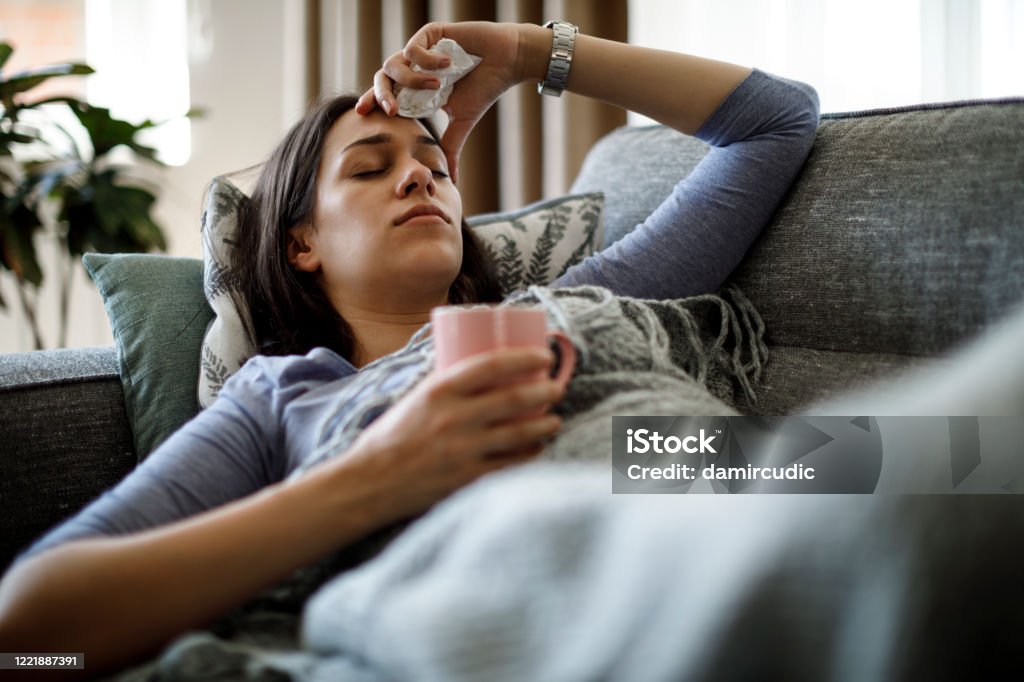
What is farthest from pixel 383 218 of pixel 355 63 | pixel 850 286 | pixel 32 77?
pixel 32 77

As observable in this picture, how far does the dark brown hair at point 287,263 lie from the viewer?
1143 mm

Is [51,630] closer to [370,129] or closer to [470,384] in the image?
[470,384]

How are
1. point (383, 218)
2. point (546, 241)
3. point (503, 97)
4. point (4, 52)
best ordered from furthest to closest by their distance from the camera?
point (503, 97) → point (4, 52) → point (546, 241) → point (383, 218)

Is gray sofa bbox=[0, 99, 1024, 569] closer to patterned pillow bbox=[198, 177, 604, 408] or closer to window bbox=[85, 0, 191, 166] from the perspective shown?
patterned pillow bbox=[198, 177, 604, 408]

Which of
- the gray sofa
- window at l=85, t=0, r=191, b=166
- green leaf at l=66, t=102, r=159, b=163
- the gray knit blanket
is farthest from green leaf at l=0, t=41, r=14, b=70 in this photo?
the gray knit blanket

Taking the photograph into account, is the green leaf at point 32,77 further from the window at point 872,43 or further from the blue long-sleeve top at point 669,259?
the blue long-sleeve top at point 669,259

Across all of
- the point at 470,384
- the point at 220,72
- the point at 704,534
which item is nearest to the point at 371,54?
the point at 220,72

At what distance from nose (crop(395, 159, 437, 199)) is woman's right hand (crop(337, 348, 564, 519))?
1.57 feet

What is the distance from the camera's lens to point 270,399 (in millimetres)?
881

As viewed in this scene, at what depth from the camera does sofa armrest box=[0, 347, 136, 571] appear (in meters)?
0.98

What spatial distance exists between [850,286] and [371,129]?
2.20 feet

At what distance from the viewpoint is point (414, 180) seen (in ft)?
3.56

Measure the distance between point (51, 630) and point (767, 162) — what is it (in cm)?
95

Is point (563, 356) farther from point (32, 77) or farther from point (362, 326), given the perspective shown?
point (32, 77)
